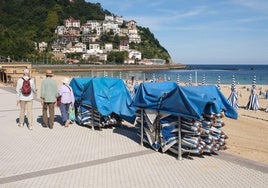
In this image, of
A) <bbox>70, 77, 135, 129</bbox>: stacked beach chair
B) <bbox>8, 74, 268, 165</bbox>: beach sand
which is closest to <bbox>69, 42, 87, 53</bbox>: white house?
<bbox>8, 74, 268, 165</bbox>: beach sand

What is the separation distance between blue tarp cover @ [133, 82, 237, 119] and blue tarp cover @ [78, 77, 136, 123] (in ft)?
4.85

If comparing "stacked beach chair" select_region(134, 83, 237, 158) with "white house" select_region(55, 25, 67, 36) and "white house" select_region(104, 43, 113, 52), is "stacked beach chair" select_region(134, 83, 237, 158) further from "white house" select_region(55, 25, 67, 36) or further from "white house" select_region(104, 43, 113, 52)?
"white house" select_region(55, 25, 67, 36)

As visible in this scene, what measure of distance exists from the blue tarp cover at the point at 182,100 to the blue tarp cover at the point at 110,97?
1479mm

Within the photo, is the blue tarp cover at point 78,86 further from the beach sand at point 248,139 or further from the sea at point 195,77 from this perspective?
the sea at point 195,77

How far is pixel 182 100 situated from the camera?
6543mm

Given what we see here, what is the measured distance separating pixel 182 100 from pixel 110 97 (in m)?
3.14

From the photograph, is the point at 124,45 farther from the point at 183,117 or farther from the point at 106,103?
the point at 183,117

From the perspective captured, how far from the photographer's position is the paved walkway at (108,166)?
5.48 m

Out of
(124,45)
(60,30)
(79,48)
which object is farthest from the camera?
(60,30)

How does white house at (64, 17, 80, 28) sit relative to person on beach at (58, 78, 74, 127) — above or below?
above

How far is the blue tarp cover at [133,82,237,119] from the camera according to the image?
6.39 metres

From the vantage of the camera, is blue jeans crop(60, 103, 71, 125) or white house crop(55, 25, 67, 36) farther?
white house crop(55, 25, 67, 36)

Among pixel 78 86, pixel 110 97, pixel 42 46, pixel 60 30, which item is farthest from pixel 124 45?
pixel 110 97

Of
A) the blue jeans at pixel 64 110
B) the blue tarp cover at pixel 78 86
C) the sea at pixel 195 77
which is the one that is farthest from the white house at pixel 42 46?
the blue jeans at pixel 64 110
